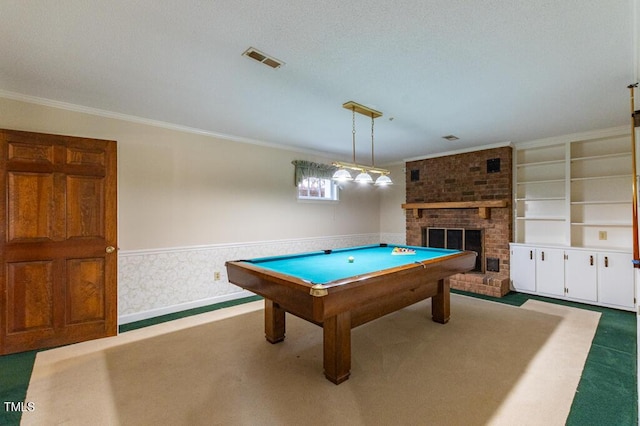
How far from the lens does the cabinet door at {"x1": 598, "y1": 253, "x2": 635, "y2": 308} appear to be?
376 cm

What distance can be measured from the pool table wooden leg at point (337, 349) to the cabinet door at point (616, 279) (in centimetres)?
397

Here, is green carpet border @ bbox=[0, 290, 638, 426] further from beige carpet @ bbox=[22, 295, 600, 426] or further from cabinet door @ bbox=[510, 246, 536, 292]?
cabinet door @ bbox=[510, 246, 536, 292]

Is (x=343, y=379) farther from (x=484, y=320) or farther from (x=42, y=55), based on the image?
(x=42, y=55)

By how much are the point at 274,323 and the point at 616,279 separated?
14.8ft

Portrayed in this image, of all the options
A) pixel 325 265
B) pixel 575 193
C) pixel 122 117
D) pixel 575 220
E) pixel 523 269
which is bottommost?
pixel 523 269

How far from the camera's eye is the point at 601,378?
2260mm

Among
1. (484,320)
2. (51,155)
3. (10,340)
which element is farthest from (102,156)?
(484,320)

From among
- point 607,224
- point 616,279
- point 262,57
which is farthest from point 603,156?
point 262,57

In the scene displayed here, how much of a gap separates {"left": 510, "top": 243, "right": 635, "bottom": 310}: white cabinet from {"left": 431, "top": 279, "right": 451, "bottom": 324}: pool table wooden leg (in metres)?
2.06

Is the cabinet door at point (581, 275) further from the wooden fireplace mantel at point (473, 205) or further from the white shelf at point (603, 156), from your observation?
the white shelf at point (603, 156)

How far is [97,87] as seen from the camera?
2717 millimetres

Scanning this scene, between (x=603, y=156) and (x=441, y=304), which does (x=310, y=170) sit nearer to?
(x=441, y=304)

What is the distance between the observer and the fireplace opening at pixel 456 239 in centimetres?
514

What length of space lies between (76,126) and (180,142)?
1.07 metres
